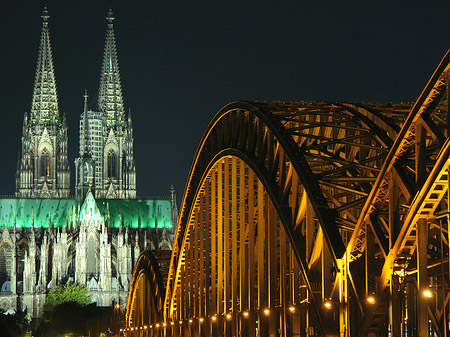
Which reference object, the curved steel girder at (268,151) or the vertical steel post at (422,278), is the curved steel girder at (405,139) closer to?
the curved steel girder at (268,151)

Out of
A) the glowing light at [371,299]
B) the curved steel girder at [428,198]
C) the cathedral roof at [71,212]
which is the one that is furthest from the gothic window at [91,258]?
the curved steel girder at [428,198]

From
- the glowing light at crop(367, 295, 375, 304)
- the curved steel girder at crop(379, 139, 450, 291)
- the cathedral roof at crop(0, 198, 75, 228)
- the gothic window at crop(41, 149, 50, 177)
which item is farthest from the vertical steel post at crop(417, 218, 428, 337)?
the gothic window at crop(41, 149, 50, 177)

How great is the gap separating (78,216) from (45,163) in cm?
1898

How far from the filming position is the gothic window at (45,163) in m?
193

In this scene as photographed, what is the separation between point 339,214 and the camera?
3288 cm

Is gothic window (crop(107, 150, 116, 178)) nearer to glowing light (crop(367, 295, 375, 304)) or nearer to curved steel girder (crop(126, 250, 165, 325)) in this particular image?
curved steel girder (crop(126, 250, 165, 325))

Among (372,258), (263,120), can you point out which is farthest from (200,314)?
(372,258)

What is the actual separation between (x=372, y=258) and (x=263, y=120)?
25.7ft

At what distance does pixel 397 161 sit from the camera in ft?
77.5

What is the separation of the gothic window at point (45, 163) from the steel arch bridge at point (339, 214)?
147 m

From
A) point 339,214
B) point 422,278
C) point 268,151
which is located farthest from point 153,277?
point 422,278

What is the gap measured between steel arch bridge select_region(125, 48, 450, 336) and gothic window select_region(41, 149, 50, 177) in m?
147

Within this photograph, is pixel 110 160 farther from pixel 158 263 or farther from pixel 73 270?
pixel 158 263

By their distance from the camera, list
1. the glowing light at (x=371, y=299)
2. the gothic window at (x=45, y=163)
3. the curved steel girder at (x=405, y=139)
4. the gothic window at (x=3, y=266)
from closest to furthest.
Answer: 1. the curved steel girder at (x=405, y=139)
2. the glowing light at (x=371, y=299)
3. the gothic window at (x=3, y=266)
4. the gothic window at (x=45, y=163)
